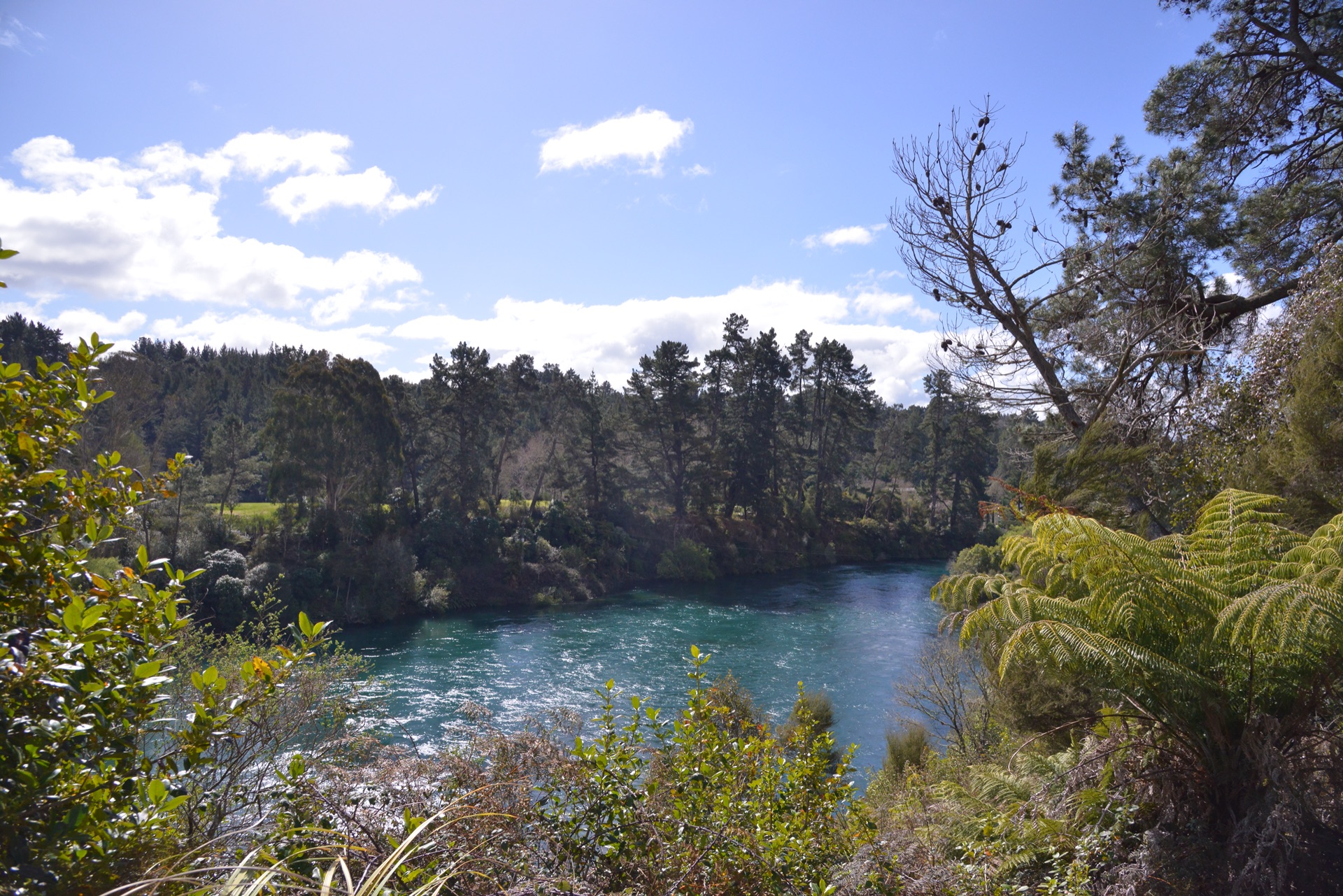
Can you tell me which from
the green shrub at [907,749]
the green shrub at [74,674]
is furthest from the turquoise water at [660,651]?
the green shrub at [74,674]

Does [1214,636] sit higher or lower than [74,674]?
lower

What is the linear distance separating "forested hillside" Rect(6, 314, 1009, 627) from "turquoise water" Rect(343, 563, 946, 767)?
149 inches

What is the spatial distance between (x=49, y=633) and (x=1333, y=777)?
15.2 ft

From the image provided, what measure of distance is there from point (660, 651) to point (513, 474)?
66.2 ft

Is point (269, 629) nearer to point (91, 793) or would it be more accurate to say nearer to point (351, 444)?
point (351, 444)

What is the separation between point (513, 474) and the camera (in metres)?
39.6

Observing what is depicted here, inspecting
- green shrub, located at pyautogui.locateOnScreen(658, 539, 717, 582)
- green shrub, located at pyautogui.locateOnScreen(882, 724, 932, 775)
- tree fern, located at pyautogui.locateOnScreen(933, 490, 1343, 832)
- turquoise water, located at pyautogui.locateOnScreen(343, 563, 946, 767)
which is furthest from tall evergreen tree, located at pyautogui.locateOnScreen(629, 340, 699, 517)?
tree fern, located at pyautogui.locateOnScreen(933, 490, 1343, 832)

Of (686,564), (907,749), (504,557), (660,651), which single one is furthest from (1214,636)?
(686,564)

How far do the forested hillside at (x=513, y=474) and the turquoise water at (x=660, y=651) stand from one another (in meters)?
3.77

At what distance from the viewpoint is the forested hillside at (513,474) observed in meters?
26.7

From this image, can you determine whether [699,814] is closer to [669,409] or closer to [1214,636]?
[1214,636]

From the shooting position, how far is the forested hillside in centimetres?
2666

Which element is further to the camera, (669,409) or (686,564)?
(669,409)

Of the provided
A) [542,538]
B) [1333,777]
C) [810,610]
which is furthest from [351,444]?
[1333,777]
